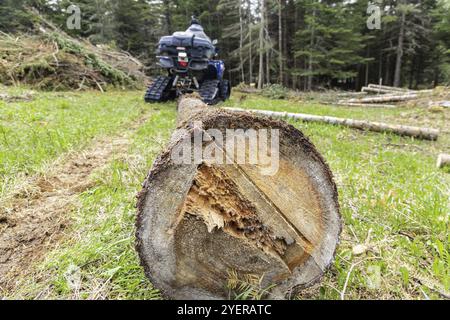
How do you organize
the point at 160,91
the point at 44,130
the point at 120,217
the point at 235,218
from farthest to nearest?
1. the point at 160,91
2. the point at 44,130
3. the point at 120,217
4. the point at 235,218

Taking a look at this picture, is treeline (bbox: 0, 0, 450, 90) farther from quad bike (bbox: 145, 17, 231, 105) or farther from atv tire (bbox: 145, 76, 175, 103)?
atv tire (bbox: 145, 76, 175, 103)

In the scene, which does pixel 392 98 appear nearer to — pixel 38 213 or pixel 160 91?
pixel 160 91

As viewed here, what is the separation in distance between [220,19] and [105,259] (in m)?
24.1

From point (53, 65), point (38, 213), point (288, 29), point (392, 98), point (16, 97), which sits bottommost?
point (38, 213)

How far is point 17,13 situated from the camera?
18.3 m

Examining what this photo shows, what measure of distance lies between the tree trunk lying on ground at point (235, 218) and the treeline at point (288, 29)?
52.4ft

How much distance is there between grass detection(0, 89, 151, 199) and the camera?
2.84m

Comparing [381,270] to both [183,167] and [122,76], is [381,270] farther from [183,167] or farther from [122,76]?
[122,76]

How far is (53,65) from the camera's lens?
9320 millimetres

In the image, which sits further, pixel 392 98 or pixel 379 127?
pixel 392 98

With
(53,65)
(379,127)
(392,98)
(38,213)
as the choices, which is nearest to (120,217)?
(38,213)

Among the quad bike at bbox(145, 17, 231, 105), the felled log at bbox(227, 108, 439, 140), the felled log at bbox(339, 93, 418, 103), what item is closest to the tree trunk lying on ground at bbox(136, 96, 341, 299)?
the felled log at bbox(227, 108, 439, 140)

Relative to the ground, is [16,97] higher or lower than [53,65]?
lower

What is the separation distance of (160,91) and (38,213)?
→ 6.06 metres
